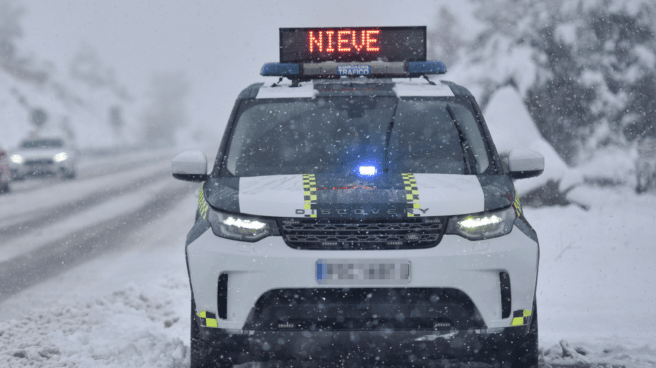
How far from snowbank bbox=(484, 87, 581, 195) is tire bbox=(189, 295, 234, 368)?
10.9 meters

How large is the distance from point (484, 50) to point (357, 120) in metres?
12.3

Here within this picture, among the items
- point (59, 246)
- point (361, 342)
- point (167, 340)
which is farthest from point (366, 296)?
point (59, 246)

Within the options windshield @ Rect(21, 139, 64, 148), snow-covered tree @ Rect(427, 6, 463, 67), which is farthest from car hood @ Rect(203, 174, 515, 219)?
windshield @ Rect(21, 139, 64, 148)

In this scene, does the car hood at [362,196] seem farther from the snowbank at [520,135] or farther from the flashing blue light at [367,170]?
the snowbank at [520,135]

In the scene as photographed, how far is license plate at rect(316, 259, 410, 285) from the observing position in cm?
382

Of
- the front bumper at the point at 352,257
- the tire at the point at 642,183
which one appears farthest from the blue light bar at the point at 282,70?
the tire at the point at 642,183

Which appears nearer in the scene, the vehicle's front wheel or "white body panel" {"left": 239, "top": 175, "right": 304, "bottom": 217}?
"white body panel" {"left": 239, "top": 175, "right": 304, "bottom": 217}

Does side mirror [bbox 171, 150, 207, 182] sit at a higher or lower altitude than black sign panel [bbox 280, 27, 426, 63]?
lower

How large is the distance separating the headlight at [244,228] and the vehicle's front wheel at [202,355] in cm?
46

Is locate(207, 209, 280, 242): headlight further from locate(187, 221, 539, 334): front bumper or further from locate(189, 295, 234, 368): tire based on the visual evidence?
locate(189, 295, 234, 368): tire

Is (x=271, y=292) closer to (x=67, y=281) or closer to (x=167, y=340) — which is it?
(x=167, y=340)

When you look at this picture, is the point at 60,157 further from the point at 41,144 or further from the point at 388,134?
the point at 388,134

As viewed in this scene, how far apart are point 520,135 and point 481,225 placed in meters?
12.2

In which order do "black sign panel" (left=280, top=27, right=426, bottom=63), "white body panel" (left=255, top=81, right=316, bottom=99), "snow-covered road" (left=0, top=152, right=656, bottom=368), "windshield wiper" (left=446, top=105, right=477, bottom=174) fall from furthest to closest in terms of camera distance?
1. "black sign panel" (left=280, top=27, right=426, bottom=63)
2. "white body panel" (left=255, top=81, right=316, bottom=99)
3. "snow-covered road" (left=0, top=152, right=656, bottom=368)
4. "windshield wiper" (left=446, top=105, right=477, bottom=174)
